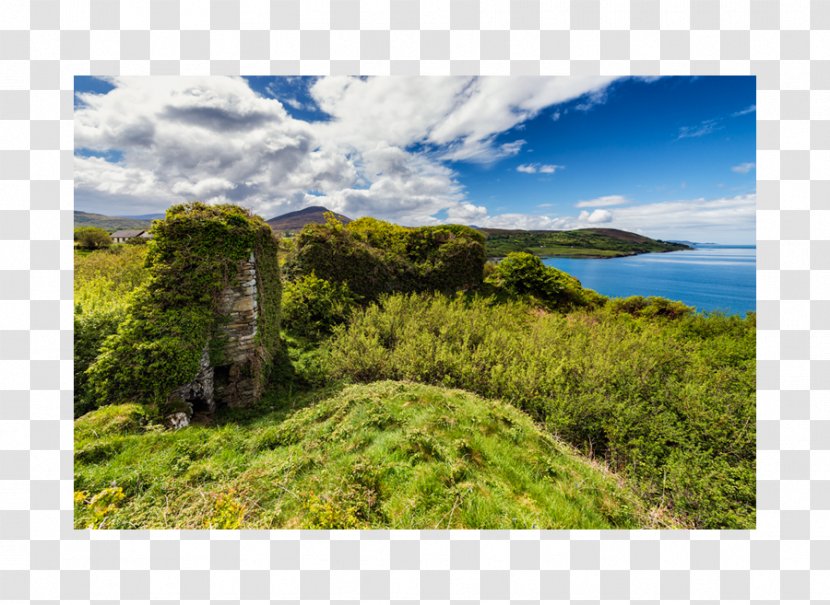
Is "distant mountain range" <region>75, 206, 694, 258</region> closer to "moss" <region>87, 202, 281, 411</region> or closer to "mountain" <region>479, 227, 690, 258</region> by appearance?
"mountain" <region>479, 227, 690, 258</region>

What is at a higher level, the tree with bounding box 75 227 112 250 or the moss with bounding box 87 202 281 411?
the tree with bounding box 75 227 112 250

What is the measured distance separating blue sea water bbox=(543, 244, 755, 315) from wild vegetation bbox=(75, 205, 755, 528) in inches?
271

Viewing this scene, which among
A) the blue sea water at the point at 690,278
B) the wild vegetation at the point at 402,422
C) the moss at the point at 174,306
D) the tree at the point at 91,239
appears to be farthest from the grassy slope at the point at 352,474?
the tree at the point at 91,239

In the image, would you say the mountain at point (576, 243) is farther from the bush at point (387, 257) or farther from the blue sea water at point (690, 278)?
the bush at point (387, 257)

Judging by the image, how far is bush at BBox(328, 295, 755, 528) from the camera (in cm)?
523

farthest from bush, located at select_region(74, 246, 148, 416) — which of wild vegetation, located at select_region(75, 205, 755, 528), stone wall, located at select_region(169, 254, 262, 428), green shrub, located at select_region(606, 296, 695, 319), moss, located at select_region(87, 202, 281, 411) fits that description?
green shrub, located at select_region(606, 296, 695, 319)

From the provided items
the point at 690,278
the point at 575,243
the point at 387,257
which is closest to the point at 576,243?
the point at 575,243

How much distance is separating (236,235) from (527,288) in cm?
2137

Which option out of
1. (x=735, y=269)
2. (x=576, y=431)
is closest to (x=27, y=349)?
(x=576, y=431)

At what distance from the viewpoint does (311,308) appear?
13055mm

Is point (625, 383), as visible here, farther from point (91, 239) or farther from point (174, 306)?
point (91, 239)

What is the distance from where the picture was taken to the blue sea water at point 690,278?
17.1 m

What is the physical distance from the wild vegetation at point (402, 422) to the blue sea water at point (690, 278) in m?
6.88

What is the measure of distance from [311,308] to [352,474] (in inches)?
416
